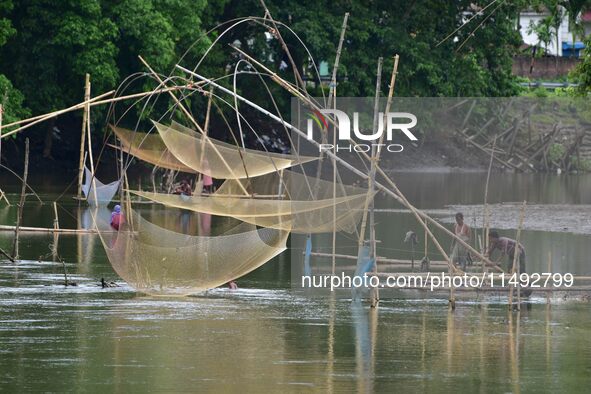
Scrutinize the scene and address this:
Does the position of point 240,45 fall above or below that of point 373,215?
above

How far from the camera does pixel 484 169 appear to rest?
18344 millimetres

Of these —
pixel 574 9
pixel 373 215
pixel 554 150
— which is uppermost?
pixel 574 9

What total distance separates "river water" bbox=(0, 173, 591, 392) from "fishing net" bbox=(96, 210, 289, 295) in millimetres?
209

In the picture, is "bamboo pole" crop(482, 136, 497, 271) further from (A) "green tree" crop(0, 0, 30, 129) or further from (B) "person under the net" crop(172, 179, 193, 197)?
(A) "green tree" crop(0, 0, 30, 129)

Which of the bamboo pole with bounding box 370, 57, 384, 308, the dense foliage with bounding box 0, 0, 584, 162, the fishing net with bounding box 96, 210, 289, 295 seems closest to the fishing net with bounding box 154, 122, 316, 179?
the fishing net with bounding box 96, 210, 289, 295

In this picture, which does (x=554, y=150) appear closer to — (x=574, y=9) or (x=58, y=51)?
(x=574, y=9)

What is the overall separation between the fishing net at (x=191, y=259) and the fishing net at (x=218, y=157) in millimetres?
2612

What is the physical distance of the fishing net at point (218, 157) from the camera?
62.7 ft

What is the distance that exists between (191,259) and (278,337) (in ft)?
7.98

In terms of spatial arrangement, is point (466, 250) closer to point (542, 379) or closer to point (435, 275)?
point (435, 275)

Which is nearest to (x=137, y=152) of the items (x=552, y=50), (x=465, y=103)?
(x=465, y=103)

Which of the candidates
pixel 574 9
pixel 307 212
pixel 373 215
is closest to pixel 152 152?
pixel 574 9

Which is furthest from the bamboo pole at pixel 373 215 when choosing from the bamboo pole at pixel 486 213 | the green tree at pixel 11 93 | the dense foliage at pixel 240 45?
the green tree at pixel 11 93

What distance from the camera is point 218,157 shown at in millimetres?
20953
